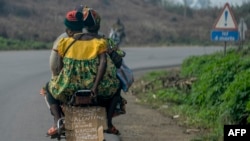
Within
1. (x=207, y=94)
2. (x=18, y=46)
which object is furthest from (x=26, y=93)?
(x=18, y=46)

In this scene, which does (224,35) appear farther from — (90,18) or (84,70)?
(84,70)

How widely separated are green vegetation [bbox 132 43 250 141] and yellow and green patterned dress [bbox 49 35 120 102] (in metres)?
2.99

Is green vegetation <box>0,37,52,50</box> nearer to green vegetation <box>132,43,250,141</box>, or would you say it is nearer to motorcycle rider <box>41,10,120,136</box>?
green vegetation <box>132,43,250,141</box>

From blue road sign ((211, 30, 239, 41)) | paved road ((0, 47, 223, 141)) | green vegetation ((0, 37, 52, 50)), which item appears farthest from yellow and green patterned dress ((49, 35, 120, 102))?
green vegetation ((0, 37, 52, 50))

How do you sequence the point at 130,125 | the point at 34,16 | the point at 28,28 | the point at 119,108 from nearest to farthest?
the point at 119,108 < the point at 130,125 < the point at 28,28 < the point at 34,16

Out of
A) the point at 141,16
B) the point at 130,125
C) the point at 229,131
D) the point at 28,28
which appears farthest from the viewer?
the point at 141,16

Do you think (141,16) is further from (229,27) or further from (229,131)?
(229,131)

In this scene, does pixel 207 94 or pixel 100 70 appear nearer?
pixel 100 70

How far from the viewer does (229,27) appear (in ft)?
57.3

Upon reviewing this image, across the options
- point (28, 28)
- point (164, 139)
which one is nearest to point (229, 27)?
point (164, 139)

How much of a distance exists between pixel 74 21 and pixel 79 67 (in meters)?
0.64

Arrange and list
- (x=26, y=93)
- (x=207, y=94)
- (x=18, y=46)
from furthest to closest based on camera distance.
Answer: (x=18, y=46)
(x=26, y=93)
(x=207, y=94)

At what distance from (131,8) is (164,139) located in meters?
61.3

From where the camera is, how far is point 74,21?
8.26m
